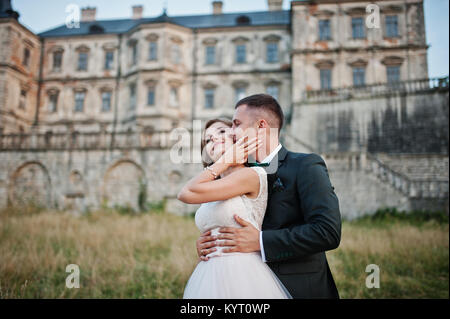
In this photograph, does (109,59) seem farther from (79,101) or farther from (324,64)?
(324,64)

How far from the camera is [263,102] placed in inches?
95.3

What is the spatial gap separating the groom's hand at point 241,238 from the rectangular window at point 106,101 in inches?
1214

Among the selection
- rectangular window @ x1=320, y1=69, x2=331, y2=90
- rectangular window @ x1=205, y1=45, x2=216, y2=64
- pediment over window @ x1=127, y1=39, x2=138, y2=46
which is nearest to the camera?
rectangular window @ x1=320, y1=69, x2=331, y2=90

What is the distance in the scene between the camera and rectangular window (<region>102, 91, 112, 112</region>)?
3048 centimetres

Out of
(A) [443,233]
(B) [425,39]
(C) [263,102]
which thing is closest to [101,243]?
(C) [263,102]

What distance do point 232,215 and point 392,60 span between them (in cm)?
2862

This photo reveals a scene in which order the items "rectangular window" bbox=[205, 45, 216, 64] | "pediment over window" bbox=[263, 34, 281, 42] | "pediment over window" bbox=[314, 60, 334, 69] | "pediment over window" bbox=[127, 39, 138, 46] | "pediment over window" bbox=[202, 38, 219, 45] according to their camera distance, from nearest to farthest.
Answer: "pediment over window" bbox=[314, 60, 334, 69] → "pediment over window" bbox=[127, 39, 138, 46] → "pediment over window" bbox=[263, 34, 281, 42] → "pediment over window" bbox=[202, 38, 219, 45] → "rectangular window" bbox=[205, 45, 216, 64]

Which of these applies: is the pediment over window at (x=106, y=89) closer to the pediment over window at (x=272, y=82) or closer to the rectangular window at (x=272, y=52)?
the pediment over window at (x=272, y=82)

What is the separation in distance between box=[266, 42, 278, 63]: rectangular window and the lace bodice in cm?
2922

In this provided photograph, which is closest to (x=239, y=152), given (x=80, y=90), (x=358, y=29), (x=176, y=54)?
(x=358, y=29)

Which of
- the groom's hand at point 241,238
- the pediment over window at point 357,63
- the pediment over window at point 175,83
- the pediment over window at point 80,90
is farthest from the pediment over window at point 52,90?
the groom's hand at point 241,238

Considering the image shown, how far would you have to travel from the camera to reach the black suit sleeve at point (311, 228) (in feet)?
6.71

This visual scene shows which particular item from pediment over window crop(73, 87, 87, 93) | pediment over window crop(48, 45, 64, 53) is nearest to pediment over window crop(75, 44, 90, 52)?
pediment over window crop(48, 45, 64, 53)

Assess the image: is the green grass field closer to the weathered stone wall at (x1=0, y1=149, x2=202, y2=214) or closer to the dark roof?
the weathered stone wall at (x1=0, y1=149, x2=202, y2=214)
